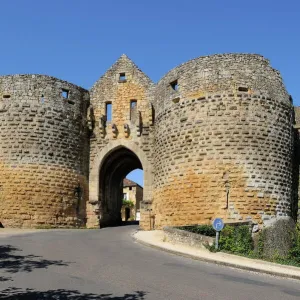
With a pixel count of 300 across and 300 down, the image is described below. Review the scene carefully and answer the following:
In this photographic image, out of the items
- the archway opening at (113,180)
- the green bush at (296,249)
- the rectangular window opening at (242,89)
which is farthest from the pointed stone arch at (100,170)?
the green bush at (296,249)

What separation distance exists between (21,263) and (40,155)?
1329 cm

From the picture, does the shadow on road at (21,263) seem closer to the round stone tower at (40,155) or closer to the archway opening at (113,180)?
the round stone tower at (40,155)

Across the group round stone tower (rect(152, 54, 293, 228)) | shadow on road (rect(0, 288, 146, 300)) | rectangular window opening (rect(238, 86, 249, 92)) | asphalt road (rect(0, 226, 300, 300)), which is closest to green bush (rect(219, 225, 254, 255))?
round stone tower (rect(152, 54, 293, 228))

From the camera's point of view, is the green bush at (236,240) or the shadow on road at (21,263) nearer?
A: the shadow on road at (21,263)

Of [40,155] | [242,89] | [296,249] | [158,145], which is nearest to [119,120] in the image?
[158,145]

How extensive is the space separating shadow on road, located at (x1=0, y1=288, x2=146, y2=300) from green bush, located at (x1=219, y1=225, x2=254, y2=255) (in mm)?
6968

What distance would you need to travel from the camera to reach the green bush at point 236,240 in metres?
14.2

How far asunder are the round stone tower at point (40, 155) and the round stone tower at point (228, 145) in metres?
5.76

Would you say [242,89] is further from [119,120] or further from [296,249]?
[119,120]

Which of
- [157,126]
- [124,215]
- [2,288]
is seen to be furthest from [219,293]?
[124,215]

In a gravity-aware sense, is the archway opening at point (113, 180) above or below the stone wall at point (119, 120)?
below

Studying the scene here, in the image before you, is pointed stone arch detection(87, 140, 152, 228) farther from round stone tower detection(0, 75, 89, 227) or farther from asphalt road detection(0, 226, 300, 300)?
asphalt road detection(0, 226, 300, 300)

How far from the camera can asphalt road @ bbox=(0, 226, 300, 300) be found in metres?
7.46

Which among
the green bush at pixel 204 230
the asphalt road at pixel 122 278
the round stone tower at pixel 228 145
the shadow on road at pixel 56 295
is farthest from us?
the round stone tower at pixel 228 145
